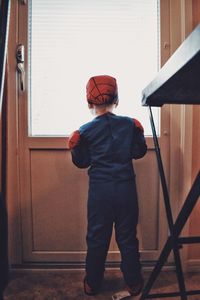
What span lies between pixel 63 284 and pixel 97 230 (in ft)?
1.38

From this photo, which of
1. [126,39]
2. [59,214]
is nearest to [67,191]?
[59,214]

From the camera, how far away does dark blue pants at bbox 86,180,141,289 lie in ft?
4.19

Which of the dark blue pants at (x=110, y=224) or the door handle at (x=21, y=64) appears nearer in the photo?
the dark blue pants at (x=110, y=224)

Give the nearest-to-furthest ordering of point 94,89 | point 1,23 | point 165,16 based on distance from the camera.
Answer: point 1,23, point 94,89, point 165,16

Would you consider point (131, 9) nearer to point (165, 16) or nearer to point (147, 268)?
point (165, 16)

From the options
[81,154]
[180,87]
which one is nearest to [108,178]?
[81,154]

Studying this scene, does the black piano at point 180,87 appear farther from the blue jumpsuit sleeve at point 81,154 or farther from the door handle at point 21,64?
the door handle at point 21,64

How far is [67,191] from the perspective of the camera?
1593mm

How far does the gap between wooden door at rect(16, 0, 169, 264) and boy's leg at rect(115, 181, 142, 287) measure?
0.30 metres

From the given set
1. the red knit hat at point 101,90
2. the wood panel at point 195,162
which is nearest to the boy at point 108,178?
the red knit hat at point 101,90

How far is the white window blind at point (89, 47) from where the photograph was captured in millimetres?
1565

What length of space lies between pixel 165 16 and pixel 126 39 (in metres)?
0.26

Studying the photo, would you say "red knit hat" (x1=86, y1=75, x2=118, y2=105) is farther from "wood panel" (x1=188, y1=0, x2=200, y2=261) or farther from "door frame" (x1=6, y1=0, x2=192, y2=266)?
"wood panel" (x1=188, y1=0, x2=200, y2=261)

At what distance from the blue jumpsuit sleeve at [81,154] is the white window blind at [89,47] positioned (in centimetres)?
32
